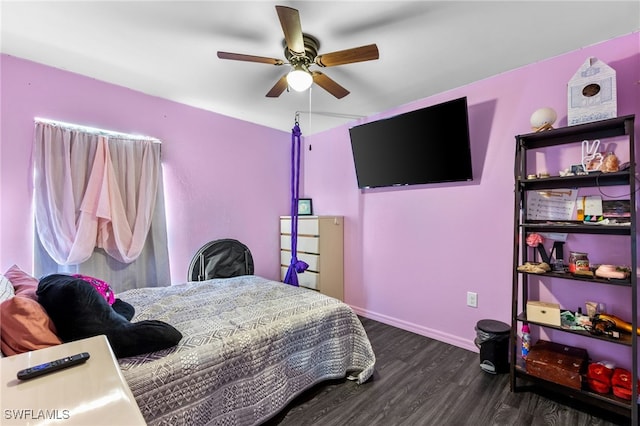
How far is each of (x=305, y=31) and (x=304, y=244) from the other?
227cm

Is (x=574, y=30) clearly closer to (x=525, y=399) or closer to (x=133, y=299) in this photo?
(x=525, y=399)

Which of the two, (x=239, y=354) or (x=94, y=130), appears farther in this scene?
(x=94, y=130)

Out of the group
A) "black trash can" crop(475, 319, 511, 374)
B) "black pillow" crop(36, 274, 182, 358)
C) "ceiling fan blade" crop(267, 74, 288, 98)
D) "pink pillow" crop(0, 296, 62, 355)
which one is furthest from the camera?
"black trash can" crop(475, 319, 511, 374)

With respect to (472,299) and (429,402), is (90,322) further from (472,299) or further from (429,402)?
(472,299)

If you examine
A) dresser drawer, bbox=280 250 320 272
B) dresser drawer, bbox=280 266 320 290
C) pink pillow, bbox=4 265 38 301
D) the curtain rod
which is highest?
the curtain rod

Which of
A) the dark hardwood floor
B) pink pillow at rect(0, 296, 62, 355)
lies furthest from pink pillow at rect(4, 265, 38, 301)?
the dark hardwood floor

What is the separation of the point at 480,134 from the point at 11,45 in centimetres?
357

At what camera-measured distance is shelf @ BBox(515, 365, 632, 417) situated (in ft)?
5.14

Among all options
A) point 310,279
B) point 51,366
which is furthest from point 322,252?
point 51,366

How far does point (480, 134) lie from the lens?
7.94 feet

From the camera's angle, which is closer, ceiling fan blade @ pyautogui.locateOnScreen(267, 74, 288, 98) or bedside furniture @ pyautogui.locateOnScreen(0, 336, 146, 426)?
bedside furniture @ pyautogui.locateOnScreen(0, 336, 146, 426)

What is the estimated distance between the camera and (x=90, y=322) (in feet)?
4.03

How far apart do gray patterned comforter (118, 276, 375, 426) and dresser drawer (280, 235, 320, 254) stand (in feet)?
3.03

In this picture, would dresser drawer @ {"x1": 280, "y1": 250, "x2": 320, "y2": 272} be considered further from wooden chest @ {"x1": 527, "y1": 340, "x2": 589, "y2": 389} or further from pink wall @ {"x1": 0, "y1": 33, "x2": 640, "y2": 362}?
wooden chest @ {"x1": 527, "y1": 340, "x2": 589, "y2": 389}
